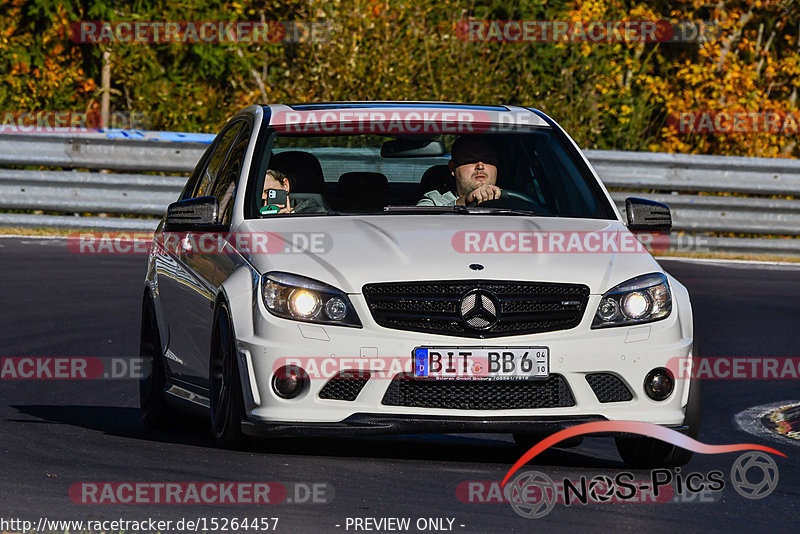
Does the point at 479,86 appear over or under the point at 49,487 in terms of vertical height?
under

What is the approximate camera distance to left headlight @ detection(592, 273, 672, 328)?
24.7 ft

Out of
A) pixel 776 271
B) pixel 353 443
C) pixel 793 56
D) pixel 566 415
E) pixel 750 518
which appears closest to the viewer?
pixel 750 518

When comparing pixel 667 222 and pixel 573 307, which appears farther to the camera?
pixel 667 222

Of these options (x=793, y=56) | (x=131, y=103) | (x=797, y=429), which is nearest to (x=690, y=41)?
(x=793, y=56)

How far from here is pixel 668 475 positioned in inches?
306

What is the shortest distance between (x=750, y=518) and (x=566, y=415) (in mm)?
993

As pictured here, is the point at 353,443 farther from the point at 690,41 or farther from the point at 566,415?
the point at 690,41

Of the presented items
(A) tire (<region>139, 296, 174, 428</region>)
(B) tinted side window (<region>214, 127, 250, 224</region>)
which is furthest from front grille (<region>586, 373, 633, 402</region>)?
(A) tire (<region>139, 296, 174, 428</region>)

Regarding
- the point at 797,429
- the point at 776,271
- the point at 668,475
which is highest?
the point at 668,475

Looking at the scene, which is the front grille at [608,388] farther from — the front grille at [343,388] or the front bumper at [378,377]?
the front grille at [343,388]

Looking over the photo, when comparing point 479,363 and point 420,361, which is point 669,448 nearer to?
point 479,363

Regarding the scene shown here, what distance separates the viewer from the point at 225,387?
768 centimetres

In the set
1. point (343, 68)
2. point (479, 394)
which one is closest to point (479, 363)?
point (479, 394)

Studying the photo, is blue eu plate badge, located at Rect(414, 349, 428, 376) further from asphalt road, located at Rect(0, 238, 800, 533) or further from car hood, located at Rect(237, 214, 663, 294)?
asphalt road, located at Rect(0, 238, 800, 533)
